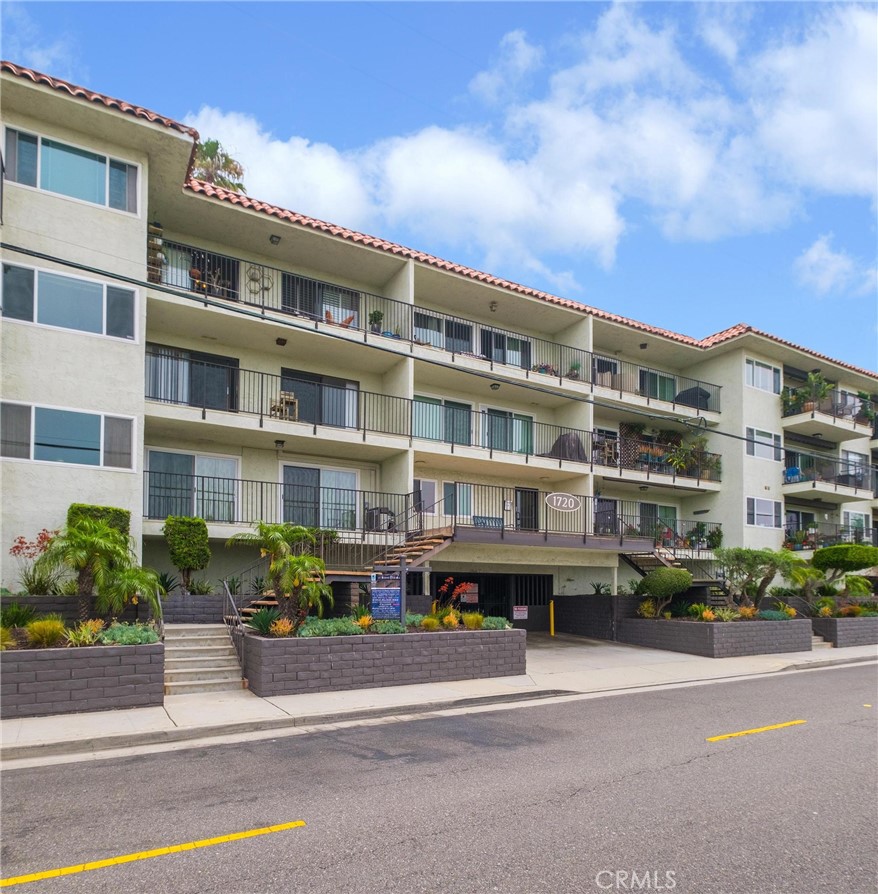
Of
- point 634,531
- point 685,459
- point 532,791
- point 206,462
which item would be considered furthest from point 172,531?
point 685,459

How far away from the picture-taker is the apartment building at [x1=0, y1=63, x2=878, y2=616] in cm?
1531

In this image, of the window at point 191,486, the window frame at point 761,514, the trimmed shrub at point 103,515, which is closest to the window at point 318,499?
the window at point 191,486

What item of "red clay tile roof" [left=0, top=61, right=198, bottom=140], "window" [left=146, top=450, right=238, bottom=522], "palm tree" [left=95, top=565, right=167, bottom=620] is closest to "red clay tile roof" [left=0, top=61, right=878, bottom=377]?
"red clay tile roof" [left=0, top=61, right=198, bottom=140]

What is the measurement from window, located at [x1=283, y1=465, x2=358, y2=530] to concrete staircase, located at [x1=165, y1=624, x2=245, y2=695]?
5650 millimetres

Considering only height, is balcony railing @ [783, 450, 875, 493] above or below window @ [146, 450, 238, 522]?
above

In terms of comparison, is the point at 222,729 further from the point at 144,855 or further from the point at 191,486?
the point at 191,486

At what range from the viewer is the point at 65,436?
15.1m

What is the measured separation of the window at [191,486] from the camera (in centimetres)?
1825

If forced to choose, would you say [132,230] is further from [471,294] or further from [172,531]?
[471,294]

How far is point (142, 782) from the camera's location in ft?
24.1

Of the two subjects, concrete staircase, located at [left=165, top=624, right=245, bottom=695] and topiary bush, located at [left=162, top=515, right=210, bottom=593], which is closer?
concrete staircase, located at [left=165, top=624, right=245, bottom=695]

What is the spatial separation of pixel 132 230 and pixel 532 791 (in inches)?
575

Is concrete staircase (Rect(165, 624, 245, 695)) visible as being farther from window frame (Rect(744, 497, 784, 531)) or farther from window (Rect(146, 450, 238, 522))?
window frame (Rect(744, 497, 784, 531))

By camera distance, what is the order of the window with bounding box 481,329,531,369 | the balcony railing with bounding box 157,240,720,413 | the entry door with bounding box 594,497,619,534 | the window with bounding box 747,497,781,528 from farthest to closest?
the window with bounding box 747,497,781,528, the entry door with bounding box 594,497,619,534, the window with bounding box 481,329,531,369, the balcony railing with bounding box 157,240,720,413
